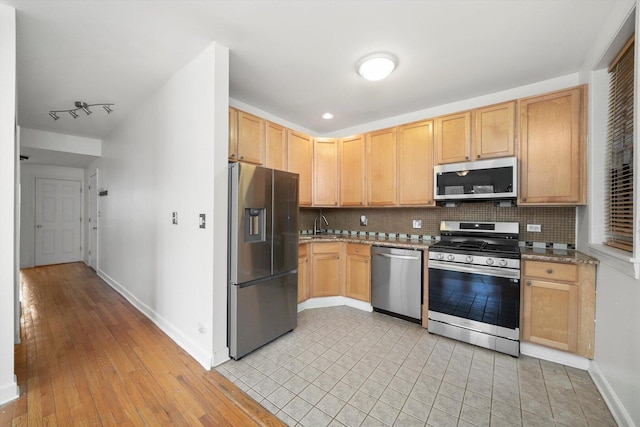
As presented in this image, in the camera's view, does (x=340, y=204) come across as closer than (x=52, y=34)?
No

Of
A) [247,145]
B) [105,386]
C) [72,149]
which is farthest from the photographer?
[72,149]

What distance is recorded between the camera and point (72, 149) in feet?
14.5

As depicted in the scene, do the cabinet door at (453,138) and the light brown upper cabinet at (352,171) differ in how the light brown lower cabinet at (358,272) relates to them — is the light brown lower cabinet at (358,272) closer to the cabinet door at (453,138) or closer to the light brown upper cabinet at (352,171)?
the light brown upper cabinet at (352,171)

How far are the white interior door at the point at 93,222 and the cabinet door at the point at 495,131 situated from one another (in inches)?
253

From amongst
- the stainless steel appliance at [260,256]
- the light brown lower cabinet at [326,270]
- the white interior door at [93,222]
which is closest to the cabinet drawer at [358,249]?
the light brown lower cabinet at [326,270]

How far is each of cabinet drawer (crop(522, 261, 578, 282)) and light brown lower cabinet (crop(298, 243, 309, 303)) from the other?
2.27m

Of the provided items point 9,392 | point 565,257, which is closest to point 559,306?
point 565,257

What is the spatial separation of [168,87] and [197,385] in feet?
9.11

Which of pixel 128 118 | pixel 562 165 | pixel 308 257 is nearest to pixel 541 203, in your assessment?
pixel 562 165

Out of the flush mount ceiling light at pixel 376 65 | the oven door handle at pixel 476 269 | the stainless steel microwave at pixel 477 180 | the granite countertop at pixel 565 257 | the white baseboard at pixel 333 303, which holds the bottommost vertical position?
the white baseboard at pixel 333 303

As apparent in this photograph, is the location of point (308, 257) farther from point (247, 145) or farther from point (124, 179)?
point (124, 179)

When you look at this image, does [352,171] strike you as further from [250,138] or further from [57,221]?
[57,221]

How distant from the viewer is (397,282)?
3010 millimetres

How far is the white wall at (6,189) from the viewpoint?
164 centimetres
